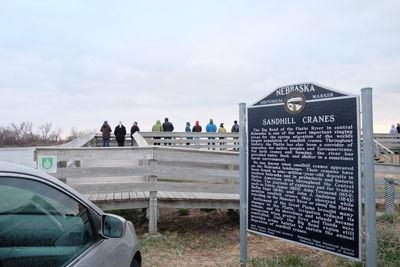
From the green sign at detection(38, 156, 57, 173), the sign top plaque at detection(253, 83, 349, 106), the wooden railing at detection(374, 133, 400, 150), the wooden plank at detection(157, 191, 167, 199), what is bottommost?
the wooden plank at detection(157, 191, 167, 199)

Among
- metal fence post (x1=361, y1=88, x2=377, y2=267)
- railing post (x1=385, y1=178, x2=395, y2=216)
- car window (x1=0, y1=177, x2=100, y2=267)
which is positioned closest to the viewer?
car window (x1=0, y1=177, x2=100, y2=267)

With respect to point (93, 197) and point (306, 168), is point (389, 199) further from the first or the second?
point (93, 197)

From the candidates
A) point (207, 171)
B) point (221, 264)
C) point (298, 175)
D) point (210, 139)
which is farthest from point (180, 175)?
point (210, 139)

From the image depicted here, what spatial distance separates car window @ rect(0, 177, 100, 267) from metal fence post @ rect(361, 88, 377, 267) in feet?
7.99

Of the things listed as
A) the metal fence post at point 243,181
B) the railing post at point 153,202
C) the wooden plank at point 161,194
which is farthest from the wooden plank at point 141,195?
the metal fence post at point 243,181

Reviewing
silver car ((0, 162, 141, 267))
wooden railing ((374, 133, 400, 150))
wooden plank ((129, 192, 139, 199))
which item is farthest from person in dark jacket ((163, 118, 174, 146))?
silver car ((0, 162, 141, 267))

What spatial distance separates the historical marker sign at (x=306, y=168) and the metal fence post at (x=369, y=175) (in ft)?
0.23

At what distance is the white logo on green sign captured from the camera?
565 centimetres

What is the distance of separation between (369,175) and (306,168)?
0.65 metres

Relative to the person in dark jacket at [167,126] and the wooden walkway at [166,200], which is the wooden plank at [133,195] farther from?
the person in dark jacket at [167,126]

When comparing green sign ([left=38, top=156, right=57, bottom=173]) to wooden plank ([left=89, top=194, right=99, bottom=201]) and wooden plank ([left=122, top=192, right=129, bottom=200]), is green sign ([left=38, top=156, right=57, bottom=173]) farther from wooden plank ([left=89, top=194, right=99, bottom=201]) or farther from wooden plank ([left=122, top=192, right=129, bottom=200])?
wooden plank ([left=122, top=192, right=129, bottom=200])

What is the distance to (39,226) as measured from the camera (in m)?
2.00

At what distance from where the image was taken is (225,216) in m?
7.97

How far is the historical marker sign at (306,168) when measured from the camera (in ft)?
11.0
